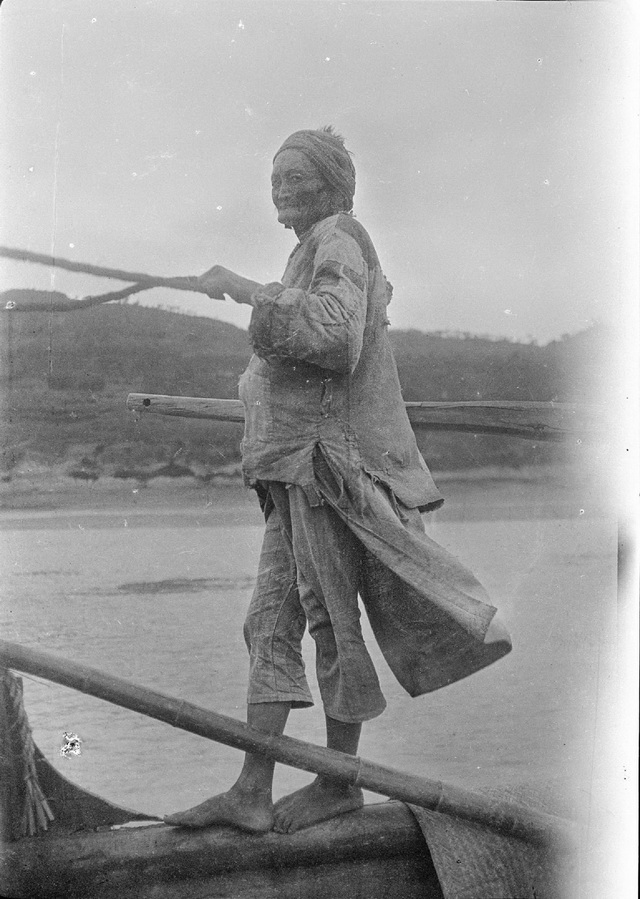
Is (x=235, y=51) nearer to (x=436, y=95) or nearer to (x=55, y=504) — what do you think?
(x=436, y=95)

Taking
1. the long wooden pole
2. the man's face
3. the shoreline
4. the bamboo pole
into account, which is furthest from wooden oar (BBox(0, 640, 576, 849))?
the man's face

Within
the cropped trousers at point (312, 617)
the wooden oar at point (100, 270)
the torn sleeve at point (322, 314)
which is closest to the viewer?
the torn sleeve at point (322, 314)

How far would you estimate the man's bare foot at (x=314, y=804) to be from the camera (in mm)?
2432

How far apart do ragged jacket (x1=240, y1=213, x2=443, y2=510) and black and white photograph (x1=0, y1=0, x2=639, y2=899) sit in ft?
0.04

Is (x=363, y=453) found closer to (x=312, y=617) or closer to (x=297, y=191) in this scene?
(x=312, y=617)

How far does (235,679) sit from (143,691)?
26 centimetres

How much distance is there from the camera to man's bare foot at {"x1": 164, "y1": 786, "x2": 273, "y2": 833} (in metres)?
2.42

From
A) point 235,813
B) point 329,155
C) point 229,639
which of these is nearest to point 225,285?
point 329,155

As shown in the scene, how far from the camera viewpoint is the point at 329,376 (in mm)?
2414

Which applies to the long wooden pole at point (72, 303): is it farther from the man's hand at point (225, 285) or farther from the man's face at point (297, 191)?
the man's face at point (297, 191)

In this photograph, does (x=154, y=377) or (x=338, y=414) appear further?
(x=154, y=377)

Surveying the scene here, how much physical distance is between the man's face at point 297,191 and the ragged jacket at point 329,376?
45 mm

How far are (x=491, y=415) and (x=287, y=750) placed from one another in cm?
96

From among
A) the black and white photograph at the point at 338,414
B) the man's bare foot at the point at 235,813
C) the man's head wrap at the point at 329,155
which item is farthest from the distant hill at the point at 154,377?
the man's bare foot at the point at 235,813
